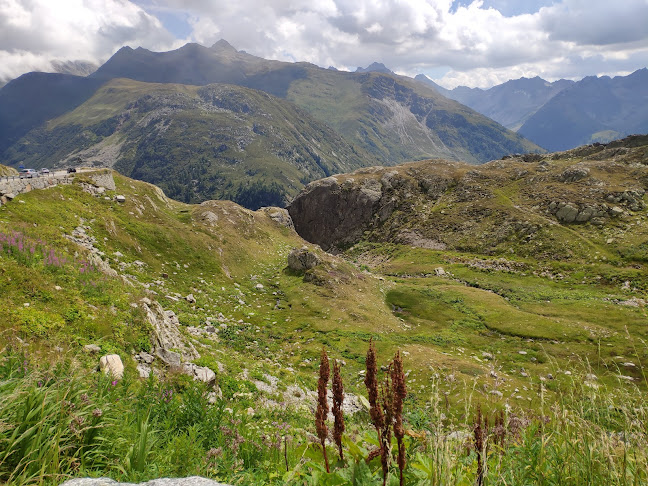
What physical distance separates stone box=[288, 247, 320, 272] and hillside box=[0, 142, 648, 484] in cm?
157

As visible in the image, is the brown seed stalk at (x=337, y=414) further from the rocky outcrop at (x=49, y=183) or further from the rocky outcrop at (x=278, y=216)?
the rocky outcrop at (x=278, y=216)

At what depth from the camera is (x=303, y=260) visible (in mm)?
41969

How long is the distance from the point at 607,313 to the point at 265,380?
44.0m

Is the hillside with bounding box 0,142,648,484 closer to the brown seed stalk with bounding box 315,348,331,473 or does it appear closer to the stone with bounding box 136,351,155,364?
the stone with bounding box 136,351,155,364

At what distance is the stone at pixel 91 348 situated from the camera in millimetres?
9671

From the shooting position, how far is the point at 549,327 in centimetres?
3603

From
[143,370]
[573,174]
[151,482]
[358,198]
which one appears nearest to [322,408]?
[151,482]

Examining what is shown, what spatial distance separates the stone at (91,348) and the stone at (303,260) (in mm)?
31760

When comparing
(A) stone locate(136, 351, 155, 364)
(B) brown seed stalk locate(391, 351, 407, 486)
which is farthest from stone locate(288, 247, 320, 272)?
(B) brown seed stalk locate(391, 351, 407, 486)

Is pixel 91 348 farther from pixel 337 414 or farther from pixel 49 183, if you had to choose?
pixel 49 183

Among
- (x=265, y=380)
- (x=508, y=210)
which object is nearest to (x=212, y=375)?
(x=265, y=380)

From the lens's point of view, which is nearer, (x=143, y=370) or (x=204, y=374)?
(x=143, y=370)

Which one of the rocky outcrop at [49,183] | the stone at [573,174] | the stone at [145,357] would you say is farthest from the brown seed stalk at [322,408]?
the stone at [573,174]

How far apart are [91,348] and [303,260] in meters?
32.4
